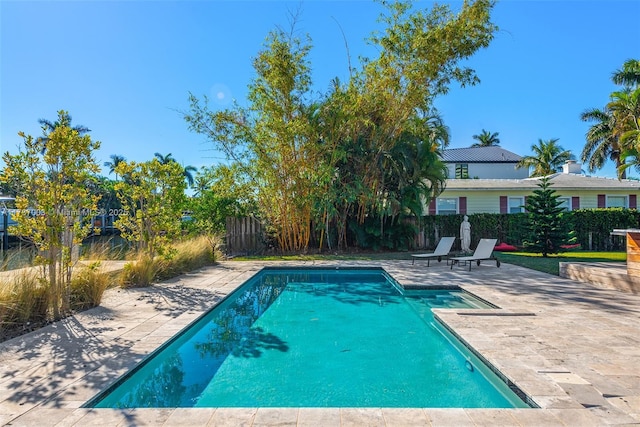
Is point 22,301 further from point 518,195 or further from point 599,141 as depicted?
point 599,141

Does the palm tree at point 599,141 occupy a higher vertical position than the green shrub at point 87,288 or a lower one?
higher

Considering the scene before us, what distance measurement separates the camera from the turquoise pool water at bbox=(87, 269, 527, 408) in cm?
308

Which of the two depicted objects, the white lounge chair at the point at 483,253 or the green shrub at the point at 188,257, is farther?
the white lounge chair at the point at 483,253

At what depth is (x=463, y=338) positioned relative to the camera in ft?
13.2

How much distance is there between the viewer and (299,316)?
5.91 metres

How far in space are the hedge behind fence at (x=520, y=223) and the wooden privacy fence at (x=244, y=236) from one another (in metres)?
6.44

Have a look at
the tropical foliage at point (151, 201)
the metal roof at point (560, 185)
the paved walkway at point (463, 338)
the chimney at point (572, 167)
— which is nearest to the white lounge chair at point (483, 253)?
the paved walkway at point (463, 338)

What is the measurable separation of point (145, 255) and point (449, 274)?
6.77m

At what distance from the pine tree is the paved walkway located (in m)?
5.98

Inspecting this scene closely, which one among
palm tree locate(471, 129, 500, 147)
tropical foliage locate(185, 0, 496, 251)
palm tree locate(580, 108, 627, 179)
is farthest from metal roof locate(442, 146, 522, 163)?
tropical foliage locate(185, 0, 496, 251)

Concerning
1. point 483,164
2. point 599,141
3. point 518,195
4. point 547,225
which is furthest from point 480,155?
point 547,225

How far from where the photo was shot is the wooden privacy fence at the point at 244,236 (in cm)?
1351

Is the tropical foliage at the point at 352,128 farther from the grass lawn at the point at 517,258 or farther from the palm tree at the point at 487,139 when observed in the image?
the palm tree at the point at 487,139

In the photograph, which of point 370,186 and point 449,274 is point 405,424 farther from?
point 370,186
